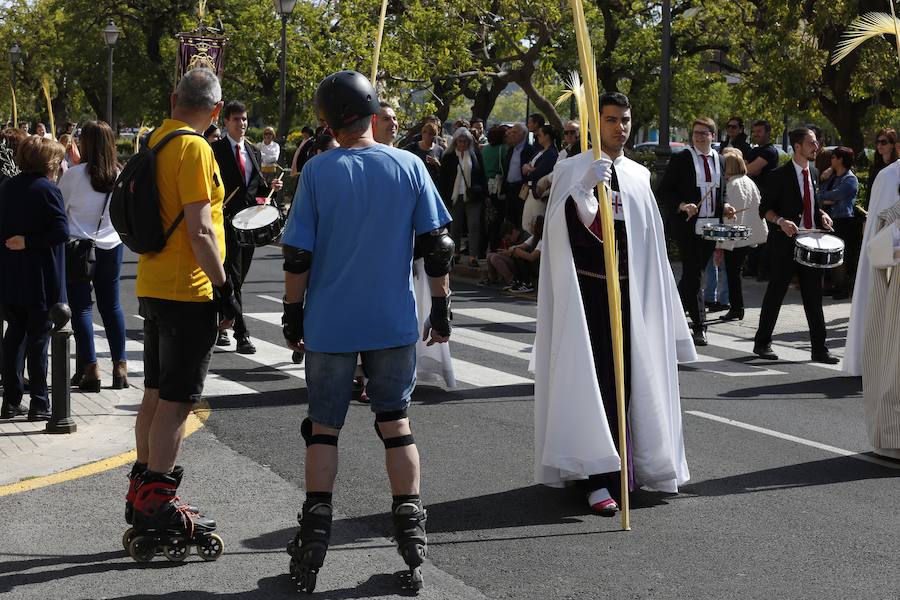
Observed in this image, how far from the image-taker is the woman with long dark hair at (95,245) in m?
8.45

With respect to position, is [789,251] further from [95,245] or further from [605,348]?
[95,245]

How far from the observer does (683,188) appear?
12.8 m

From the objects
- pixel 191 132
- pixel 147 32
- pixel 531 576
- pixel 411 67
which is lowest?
pixel 531 576

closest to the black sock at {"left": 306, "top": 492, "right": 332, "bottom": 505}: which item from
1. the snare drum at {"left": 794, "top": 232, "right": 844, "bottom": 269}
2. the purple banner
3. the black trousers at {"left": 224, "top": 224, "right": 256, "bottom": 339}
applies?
the black trousers at {"left": 224, "top": 224, "right": 256, "bottom": 339}

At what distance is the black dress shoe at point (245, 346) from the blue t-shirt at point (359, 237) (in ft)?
20.1

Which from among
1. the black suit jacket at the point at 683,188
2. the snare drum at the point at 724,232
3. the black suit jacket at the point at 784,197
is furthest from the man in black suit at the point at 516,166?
the black suit jacket at the point at 784,197

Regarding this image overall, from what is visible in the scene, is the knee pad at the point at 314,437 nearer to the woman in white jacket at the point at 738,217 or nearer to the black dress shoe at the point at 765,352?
the black dress shoe at the point at 765,352

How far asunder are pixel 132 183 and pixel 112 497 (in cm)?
174

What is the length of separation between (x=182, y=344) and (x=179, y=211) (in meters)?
0.53

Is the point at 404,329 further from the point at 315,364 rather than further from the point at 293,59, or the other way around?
the point at 293,59

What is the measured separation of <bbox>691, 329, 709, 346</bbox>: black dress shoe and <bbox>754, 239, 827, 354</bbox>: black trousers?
2.47 ft

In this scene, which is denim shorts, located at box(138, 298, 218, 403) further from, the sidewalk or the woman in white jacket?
the woman in white jacket

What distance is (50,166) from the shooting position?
25.9ft

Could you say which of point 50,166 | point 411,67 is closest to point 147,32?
point 411,67
